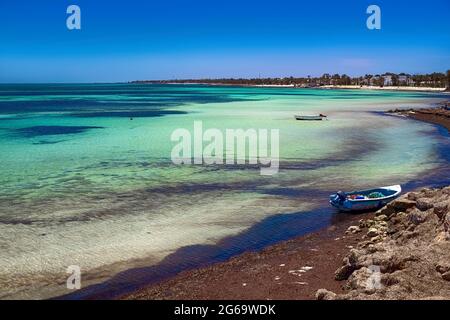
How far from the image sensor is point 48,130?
4134 cm

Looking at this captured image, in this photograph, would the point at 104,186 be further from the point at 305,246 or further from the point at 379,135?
the point at 379,135

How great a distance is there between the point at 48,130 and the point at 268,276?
35.5 m

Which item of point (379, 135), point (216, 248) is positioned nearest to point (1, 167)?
point (216, 248)

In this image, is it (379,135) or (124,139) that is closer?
(124,139)

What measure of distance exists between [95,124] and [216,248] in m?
36.9

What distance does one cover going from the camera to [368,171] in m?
22.8

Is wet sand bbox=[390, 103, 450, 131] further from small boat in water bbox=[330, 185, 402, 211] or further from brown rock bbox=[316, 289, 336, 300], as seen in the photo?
brown rock bbox=[316, 289, 336, 300]

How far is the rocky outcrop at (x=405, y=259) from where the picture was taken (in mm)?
8125
